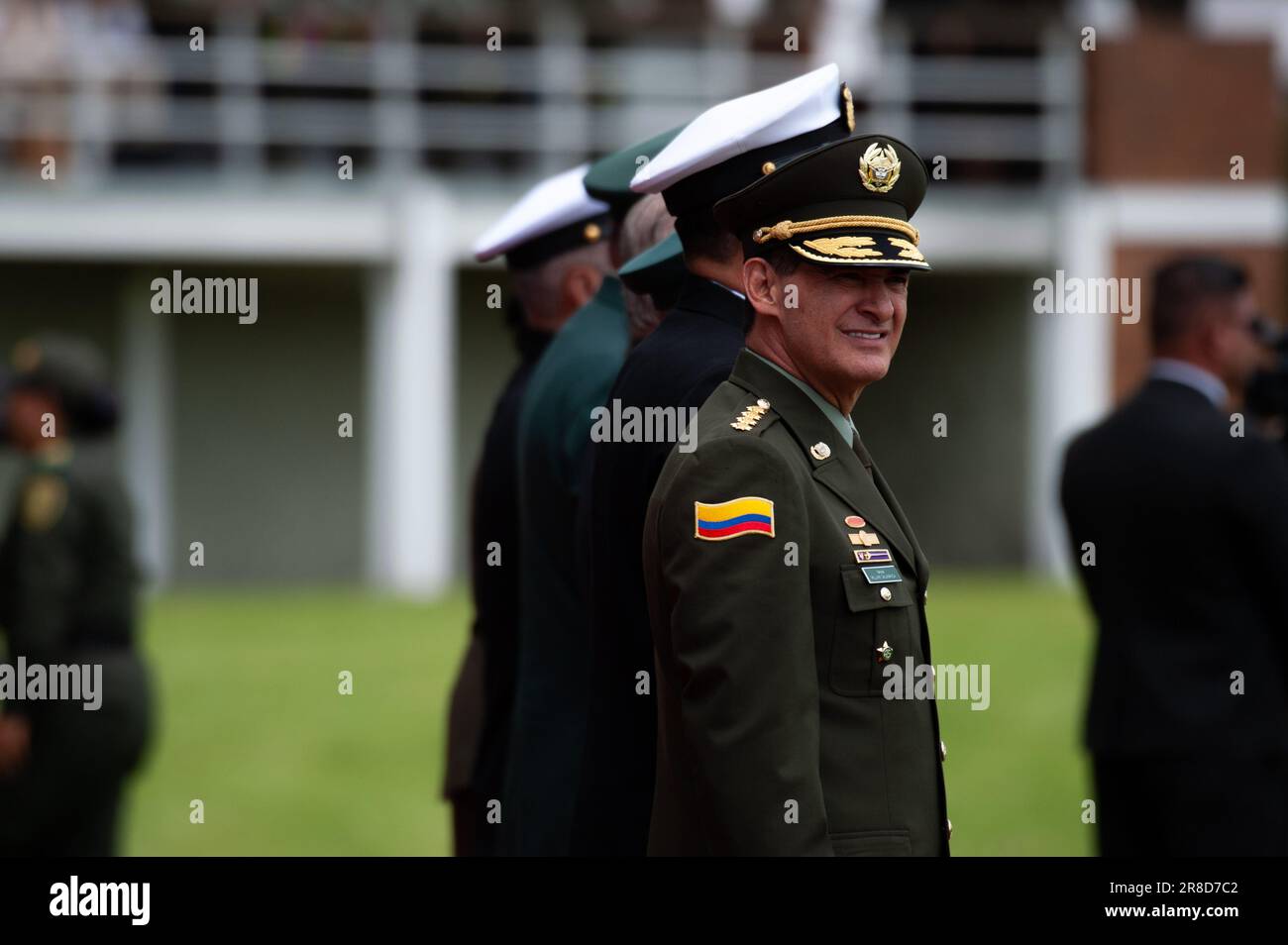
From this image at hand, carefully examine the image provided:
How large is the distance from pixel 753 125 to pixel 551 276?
1.42 metres

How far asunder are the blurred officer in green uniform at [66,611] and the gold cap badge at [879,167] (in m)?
3.29

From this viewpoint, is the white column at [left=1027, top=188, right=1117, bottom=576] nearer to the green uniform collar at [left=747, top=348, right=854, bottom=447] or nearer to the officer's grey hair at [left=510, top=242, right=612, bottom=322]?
the officer's grey hair at [left=510, top=242, right=612, bottom=322]

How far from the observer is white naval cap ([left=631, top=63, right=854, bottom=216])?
304 cm

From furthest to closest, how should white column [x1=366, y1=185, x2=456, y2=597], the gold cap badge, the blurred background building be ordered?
white column [x1=366, y1=185, x2=456, y2=597] → the blurred background building → the gold cap badge

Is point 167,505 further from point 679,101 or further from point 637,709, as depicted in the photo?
point 637,709

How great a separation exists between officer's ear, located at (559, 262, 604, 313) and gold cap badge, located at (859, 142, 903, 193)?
156cm

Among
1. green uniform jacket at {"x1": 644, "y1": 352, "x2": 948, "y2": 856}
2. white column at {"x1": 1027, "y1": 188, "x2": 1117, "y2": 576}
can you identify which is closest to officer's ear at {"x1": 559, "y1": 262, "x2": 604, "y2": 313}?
green uniform jacket at {"x1": 644, "y1": 352, "x2": 948, "y2": 856}

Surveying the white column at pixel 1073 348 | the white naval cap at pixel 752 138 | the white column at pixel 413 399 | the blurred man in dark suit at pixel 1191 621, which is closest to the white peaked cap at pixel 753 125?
the white naval cap at pixel 752 138

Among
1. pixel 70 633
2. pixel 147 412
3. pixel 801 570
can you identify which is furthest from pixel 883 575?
pixel 147 412

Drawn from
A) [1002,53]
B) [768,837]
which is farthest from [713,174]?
[1002,53]

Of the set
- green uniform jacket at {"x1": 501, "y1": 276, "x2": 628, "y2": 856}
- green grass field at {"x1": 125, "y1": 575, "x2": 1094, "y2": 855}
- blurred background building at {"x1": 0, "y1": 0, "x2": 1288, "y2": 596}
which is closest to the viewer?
green uniform jacket at {"x1": 501, "y1": 276, "x2": 628, "y2": 856}

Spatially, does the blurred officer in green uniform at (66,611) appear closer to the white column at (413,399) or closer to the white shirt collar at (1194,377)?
the white shirt collar at (1194,377)

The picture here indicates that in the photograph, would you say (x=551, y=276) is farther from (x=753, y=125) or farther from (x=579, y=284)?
(x=753, y=125)

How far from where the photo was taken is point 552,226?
4.34 metres
